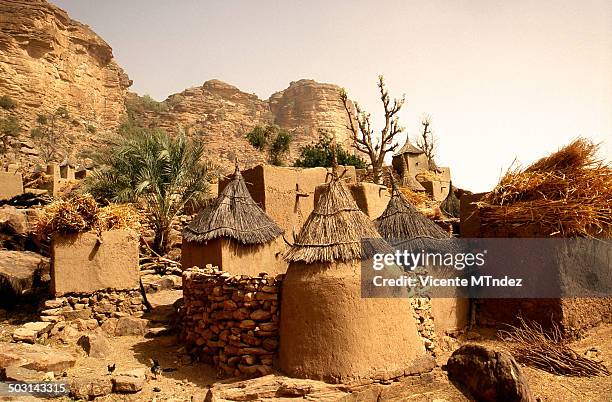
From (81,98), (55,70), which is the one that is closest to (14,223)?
(55,70)

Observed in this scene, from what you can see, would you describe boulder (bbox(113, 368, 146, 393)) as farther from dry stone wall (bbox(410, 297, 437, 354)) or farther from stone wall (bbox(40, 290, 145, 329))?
dry stone wall (bbox(410, 297, 437, 354))

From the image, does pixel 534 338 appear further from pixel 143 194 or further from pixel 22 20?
pixel 22 20

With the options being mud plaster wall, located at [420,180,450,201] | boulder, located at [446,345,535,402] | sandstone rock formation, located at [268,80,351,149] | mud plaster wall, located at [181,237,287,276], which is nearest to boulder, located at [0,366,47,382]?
mud plaster wall, located at [181,237,287,276]

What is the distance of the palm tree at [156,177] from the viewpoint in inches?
510

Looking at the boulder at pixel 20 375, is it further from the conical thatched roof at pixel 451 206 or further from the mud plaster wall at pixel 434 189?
the mud plaster wall at pixel 434 189

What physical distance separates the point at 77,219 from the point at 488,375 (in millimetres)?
7578

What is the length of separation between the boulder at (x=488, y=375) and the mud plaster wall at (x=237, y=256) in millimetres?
3893

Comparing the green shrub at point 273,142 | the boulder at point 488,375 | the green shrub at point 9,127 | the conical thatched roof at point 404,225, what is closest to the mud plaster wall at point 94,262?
the conical thatched roof at point 404,225

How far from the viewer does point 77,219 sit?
7836 millimetres

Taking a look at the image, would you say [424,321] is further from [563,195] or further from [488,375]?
[563,195]

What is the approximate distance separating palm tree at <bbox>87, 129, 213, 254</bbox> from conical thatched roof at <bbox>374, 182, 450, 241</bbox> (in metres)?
7.44

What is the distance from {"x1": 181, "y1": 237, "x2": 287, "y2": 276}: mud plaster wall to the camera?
26.5ft

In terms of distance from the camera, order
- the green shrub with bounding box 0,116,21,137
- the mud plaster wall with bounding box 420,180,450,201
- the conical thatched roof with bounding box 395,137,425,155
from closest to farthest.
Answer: the mud plaster wall with bounding box 420,180,450,201 < the conical thatched roof with bounding box 395,137,425,155 < the green shrub with bounding box 0,116,21,137

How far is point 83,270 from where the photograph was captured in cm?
796
